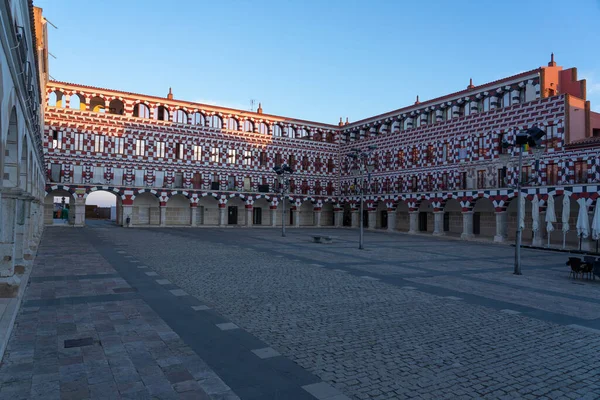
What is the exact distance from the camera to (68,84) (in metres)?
37.3

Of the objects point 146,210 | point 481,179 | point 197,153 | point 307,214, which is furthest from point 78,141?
point 481,179

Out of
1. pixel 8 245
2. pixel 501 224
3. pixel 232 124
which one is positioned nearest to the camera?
pixel 8 245

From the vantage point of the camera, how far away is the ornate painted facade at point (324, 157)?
30.1 metres

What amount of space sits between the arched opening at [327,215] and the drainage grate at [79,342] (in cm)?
4623

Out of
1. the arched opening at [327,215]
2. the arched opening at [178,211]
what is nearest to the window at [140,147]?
the arched opening at [178,211]

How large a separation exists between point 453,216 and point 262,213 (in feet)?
69.7

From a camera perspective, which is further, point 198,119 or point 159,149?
point 198,119

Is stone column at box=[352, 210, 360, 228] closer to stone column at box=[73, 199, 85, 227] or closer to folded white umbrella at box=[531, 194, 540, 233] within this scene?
folded white umbrella at box=[531, 194, 540, 233]

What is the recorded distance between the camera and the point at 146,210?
1681 inches

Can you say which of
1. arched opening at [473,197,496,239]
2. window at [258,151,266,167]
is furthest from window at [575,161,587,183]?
window at [258,151,266,167]

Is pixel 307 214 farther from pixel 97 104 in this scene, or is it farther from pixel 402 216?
pixel 97 104

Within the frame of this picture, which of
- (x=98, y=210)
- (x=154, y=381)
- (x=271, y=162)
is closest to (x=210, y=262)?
(x=154, y=381)

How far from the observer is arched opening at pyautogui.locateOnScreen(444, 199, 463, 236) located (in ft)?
128

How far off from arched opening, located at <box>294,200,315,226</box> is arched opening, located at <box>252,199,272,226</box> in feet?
13.5
